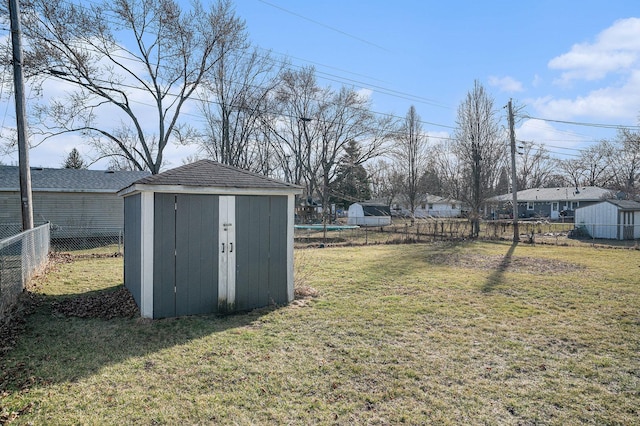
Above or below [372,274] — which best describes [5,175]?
above

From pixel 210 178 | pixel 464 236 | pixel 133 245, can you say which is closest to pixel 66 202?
pixel 133 245

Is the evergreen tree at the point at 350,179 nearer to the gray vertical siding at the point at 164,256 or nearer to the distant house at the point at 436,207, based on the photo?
the distant house at the point at 436,207

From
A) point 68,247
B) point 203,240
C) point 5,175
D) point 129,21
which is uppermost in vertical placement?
point 129,21

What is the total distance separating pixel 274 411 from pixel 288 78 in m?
31.9

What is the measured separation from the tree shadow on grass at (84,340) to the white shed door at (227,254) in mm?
327

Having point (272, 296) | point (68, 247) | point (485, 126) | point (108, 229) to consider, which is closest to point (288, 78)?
point (485, 126)

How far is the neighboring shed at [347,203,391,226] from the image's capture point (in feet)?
116

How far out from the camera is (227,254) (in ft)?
19.1

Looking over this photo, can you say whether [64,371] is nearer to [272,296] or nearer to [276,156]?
[272,296]

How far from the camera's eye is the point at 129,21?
19281mm

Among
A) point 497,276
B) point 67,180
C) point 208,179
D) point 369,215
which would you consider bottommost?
point 497,276

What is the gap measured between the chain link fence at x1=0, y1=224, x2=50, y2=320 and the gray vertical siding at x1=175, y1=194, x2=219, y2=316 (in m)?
2.27

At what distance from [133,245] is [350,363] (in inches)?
182

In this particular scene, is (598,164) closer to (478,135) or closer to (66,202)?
(478,135)
